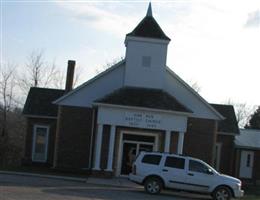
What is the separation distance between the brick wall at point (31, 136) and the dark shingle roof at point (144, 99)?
8.38 meters

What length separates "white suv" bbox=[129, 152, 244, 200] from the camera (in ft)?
91.4

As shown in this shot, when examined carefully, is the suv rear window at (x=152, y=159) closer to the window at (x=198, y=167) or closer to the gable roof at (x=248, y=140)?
the window at (x=198, y=167)

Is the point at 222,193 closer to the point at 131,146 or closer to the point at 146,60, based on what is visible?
the point at 131,146

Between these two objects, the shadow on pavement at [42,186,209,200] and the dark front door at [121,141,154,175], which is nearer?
the shadow on pavement at [42,186,209,200]

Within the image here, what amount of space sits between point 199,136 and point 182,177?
12050 millimetres

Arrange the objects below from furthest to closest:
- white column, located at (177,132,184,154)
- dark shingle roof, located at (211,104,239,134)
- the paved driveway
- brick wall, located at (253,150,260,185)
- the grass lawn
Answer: brick wall, located at (253,150,260,185)
dark shingle roof, located at (211,104,239,134)
white column, located at (177,132,184,154)
the grass lawn
the paved driveway

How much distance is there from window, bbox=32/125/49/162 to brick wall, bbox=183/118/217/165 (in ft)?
35.7

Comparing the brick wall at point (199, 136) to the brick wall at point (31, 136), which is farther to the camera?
the brick wall at point (31, 136)

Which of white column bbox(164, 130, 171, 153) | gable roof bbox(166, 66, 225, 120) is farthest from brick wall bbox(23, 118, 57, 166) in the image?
white column bbox(164, 130, 171, 153)

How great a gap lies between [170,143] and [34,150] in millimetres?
11992

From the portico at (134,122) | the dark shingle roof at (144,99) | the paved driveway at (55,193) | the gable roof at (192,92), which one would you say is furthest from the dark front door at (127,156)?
the paved driveway at (55,193)

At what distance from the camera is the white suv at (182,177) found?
27.9 metres

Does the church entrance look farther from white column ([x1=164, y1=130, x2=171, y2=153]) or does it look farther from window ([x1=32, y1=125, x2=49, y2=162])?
window ([x1=32, y1=125, x2=49, y2=162])

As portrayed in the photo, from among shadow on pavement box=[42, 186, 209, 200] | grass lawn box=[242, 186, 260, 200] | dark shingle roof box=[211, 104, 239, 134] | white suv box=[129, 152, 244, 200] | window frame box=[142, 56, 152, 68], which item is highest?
window frame box=[142, 56, 152, 68]
